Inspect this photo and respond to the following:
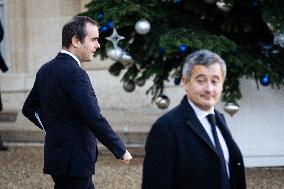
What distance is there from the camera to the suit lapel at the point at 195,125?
2.67 metres

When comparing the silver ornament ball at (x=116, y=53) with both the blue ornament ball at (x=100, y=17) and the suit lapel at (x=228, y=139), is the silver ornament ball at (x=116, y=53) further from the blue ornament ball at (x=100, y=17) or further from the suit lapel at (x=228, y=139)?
the suit lapel at (x=228, y=139)

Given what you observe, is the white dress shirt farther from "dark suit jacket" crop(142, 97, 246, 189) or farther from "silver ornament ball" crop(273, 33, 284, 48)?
"silver ornament ball" crop(273, 33, 284, 48)

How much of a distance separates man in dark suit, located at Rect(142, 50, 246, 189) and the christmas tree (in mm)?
4041

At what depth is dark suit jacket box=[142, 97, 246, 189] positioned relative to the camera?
264 cm

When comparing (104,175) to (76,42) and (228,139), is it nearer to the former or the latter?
(76,42)

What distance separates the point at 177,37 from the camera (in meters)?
7.00

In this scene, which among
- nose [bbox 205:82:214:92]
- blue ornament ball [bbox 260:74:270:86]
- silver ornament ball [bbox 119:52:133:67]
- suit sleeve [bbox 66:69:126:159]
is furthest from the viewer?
silver ornament ball [bbox 119:52:133:67]

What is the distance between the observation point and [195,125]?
106 inches

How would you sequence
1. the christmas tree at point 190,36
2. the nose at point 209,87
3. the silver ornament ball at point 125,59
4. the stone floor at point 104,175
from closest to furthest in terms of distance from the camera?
the nose at point 209,87 → the stone floor at point 104,175 → the christmas tree at point 190,36 → the silver ornament ball at point 125,59

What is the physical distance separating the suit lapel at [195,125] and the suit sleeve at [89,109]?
969 millimetres

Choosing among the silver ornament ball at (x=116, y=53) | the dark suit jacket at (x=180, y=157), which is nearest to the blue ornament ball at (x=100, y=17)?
the silver ornament ball at (x=116, y=53)

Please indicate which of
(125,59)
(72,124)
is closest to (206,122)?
(72,124)

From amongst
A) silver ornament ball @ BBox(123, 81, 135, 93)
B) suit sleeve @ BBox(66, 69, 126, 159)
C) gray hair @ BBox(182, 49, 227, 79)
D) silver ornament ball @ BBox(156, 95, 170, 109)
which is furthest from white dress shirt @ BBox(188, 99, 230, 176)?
silver ornament ball @ BBox(123, 81, 135, 93)

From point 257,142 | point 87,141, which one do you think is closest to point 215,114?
point 87,141
